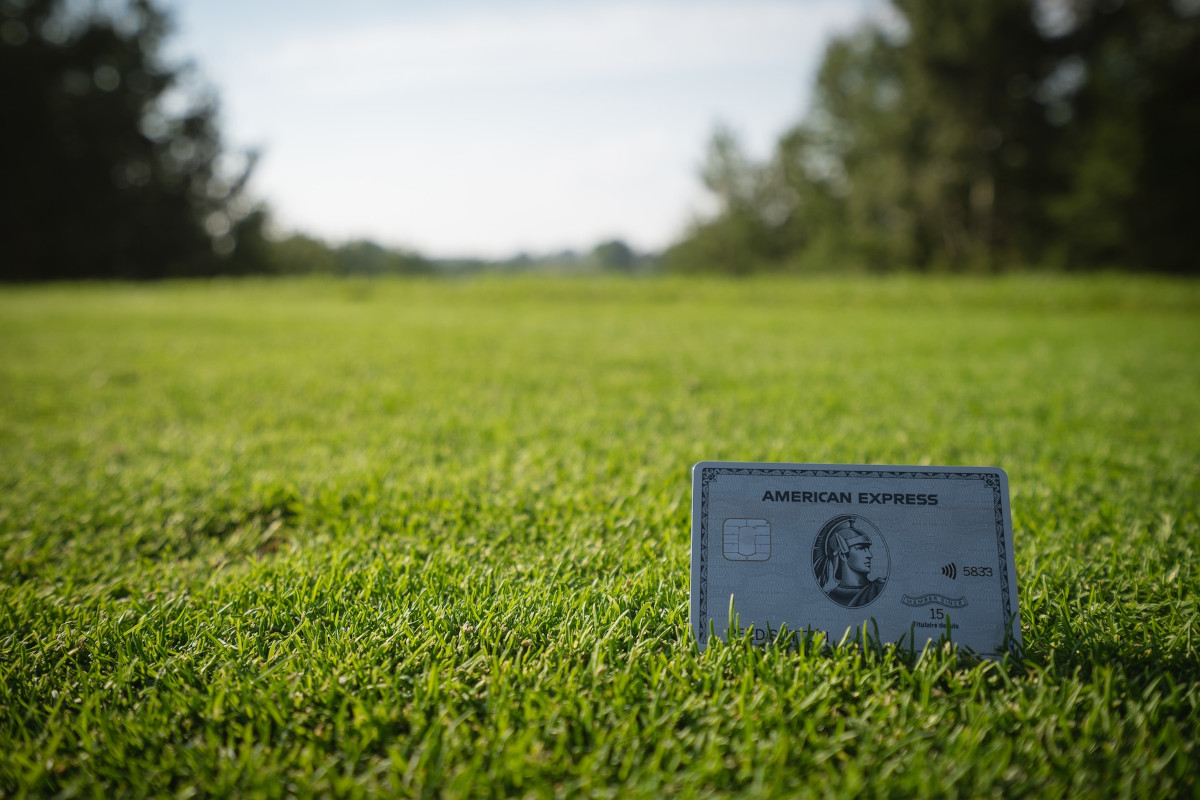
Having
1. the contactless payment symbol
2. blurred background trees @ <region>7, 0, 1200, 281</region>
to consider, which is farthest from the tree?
the contactless payment symbol

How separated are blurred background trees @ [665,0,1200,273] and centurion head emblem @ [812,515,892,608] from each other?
2738 cm

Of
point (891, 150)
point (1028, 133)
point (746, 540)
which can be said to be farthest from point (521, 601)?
point (1028, 133)

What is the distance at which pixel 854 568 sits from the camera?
117 cm

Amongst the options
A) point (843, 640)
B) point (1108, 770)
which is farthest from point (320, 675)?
point (1108, 770)

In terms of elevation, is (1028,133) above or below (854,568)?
above

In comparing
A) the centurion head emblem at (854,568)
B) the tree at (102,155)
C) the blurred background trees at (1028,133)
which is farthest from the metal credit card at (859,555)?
the tree at (102,155)

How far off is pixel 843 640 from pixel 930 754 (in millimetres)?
227

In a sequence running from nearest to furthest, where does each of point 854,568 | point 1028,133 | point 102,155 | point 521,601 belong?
point 854,568
point 521,601
point 1028,133
point 102,155

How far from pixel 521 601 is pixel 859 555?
29.8 inches

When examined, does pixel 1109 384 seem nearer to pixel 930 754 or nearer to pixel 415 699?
pixel 930 754

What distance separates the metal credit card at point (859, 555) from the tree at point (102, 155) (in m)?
36.0

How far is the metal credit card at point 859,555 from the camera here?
113 centimetres

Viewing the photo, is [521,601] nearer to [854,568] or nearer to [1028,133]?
[854,568]

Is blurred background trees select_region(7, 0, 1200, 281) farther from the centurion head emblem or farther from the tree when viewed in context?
the centurion head emblem
